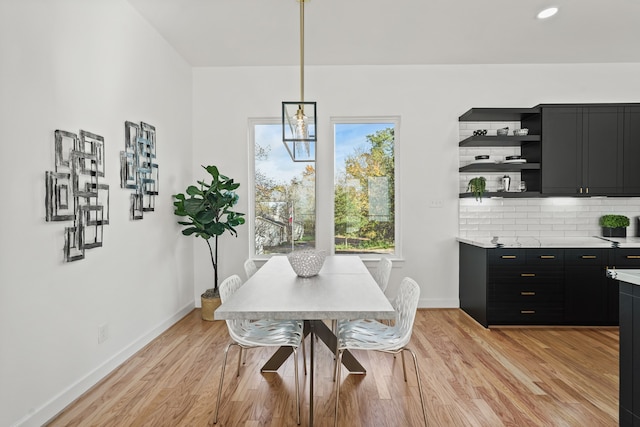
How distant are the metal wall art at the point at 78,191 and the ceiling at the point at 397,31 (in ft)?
4.93

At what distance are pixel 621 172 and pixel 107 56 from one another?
5.29 metres

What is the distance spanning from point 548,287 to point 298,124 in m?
3.15

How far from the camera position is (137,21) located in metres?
3.41

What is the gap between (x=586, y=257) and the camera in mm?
3936

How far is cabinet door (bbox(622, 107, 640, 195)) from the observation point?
13.9ft

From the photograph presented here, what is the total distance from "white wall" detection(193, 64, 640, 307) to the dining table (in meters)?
1.82

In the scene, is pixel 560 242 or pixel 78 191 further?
pixel 560 242

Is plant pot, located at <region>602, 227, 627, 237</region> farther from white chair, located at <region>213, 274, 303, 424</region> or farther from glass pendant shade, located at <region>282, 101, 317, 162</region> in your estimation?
white chair, located at <region>213, 274, 303, 424</region>

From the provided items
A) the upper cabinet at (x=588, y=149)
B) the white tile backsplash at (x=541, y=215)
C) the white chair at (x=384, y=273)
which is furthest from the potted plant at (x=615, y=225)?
the white chair at (x=384, y=273)

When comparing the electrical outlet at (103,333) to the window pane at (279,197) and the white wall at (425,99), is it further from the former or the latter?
the white wall at (425,99)

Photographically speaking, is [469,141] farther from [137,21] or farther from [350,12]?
[137,21]

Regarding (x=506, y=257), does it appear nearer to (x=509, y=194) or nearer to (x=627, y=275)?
(x=509, y=194)

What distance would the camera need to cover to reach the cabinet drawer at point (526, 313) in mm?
3951

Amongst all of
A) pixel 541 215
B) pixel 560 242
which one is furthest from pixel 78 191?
pixel 541 215
